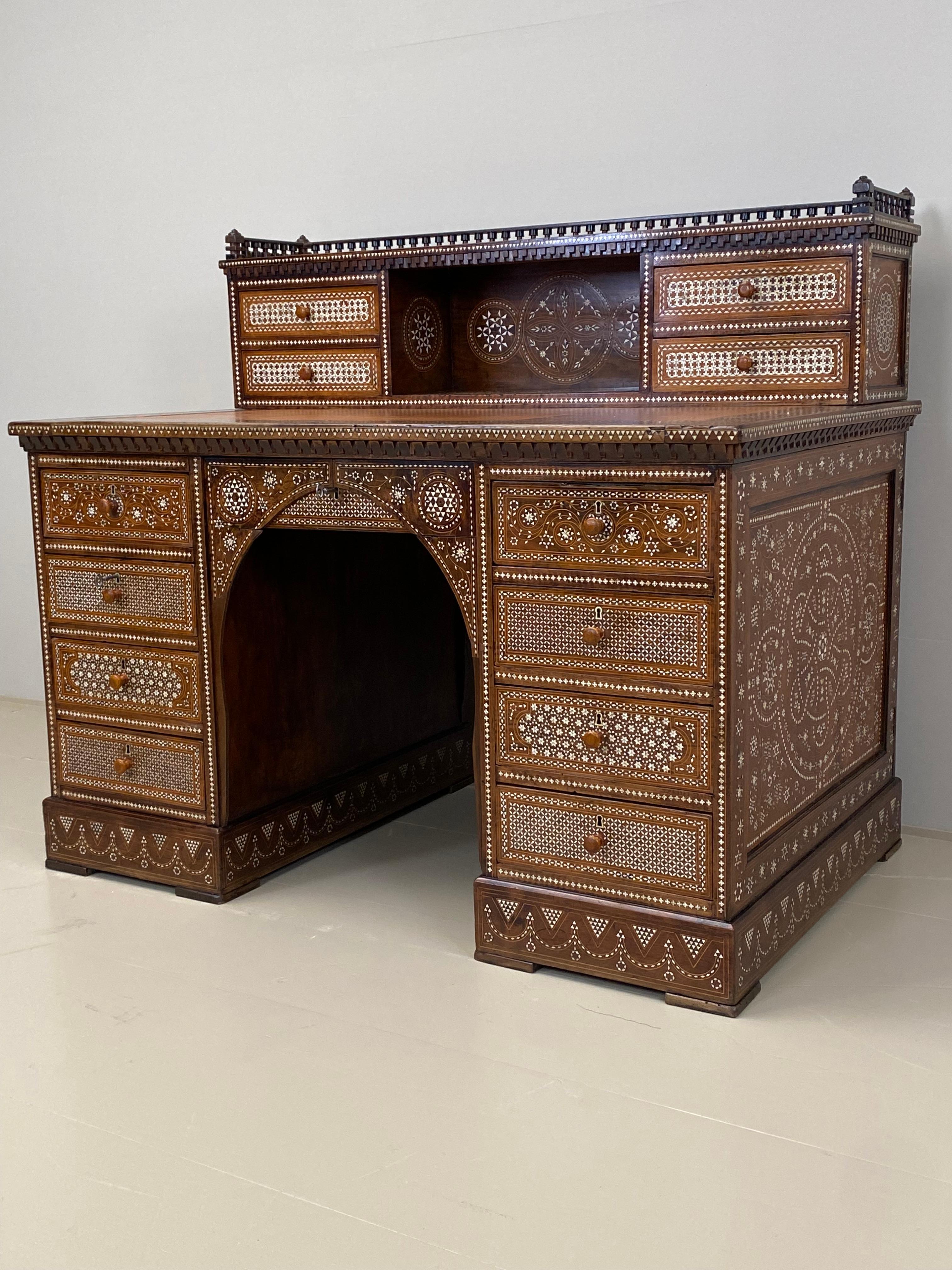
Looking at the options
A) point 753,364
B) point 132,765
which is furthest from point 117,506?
point 753,364

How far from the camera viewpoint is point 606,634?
2.54 metres

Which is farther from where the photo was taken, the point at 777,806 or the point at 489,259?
the point at 489,259

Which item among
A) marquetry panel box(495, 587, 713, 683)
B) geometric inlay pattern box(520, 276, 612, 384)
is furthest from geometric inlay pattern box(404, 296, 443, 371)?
marquetry panel box(495, 587, 713, 683)

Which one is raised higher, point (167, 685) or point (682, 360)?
Result: point (682, 360)

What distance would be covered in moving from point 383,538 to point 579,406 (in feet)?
2.29

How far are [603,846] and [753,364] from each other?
3.72ft

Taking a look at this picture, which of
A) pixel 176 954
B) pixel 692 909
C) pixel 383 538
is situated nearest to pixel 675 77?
pixel 383 538

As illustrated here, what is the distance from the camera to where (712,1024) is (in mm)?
2498

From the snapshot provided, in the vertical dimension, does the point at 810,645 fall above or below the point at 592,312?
below

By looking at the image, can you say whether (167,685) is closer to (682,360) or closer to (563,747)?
(563,747)

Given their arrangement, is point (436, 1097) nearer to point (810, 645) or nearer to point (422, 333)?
point (810, 645)

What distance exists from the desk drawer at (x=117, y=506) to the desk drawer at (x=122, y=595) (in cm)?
6

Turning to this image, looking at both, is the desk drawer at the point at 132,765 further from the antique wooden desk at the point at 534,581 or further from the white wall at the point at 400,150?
the white wall at the point at 400,150

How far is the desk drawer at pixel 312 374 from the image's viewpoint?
353 centimetres
